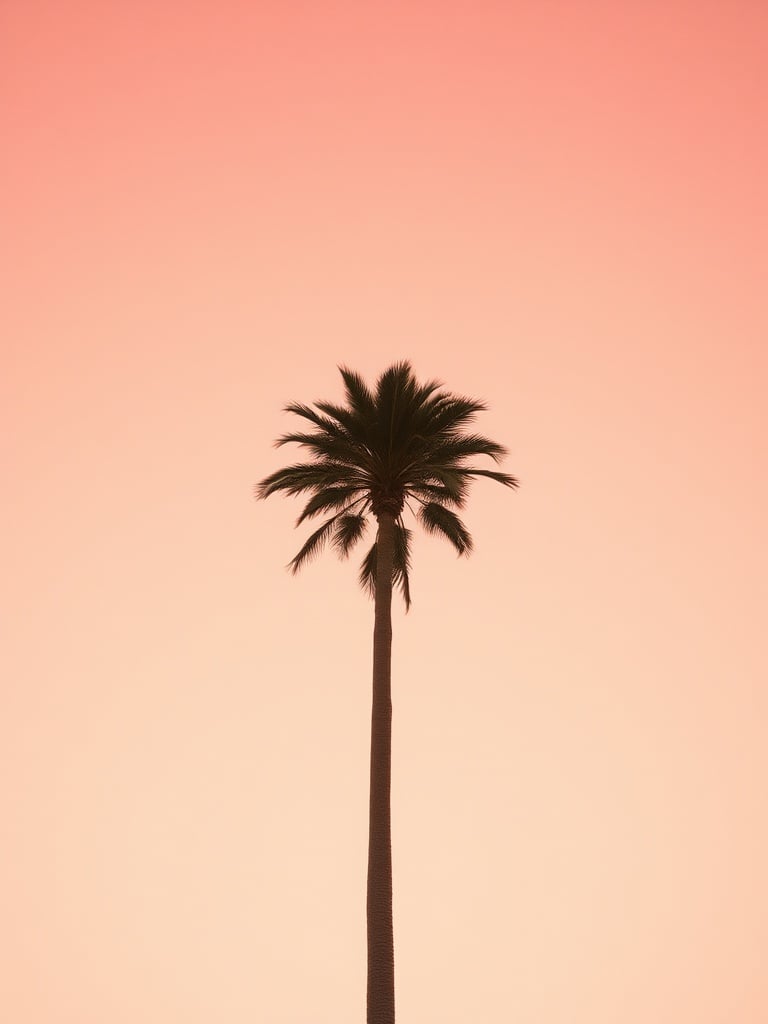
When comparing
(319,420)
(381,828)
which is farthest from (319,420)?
Answer: (381,828)

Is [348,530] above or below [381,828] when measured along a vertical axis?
above

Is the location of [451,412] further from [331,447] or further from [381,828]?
[381,828]

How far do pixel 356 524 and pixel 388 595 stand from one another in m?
3.36

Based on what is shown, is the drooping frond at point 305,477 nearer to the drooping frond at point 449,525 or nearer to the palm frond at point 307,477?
the palm frond at point 307,477

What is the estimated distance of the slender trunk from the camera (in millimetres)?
16312

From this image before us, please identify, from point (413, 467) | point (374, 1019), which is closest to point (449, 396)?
point (413, 467)

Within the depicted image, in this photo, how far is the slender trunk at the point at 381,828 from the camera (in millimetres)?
16312

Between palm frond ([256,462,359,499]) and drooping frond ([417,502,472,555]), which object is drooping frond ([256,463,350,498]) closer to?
palm frond ([256,462,359,499])

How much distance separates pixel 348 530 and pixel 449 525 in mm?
2622

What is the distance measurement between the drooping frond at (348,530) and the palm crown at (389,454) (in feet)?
0.67

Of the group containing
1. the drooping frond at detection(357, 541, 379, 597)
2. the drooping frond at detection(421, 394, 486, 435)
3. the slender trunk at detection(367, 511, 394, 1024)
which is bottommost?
the slender trunk at detection(367, 511, 394, 1024)

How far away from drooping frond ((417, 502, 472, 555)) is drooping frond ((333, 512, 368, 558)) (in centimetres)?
166

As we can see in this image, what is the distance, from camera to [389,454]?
21.6 metres

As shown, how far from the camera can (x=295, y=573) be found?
22688 millimetres
